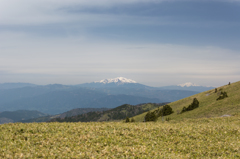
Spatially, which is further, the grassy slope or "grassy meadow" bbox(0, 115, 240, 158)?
the grassy slope

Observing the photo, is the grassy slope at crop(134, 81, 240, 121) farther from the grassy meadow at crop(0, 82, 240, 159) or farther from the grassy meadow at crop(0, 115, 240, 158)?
the grassy meadow at crop(0, 82, 240, 159)

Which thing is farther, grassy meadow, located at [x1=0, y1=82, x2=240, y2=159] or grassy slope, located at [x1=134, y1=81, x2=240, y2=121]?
grassy slope, located at [x1=134, y1=81, x2=240, y2=121]

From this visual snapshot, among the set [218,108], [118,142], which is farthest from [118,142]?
[218,108]

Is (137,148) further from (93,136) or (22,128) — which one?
(22,128)

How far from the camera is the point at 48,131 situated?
18.3m

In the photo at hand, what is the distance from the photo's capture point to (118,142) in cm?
1636

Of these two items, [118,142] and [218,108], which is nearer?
[118,142]

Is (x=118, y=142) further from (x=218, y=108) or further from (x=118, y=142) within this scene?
(x=218, y=108)

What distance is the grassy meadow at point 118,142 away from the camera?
1336cm

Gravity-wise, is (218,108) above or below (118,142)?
below

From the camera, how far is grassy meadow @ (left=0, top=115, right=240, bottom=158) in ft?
43.8

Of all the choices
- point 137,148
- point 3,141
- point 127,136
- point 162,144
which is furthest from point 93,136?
point 3,141

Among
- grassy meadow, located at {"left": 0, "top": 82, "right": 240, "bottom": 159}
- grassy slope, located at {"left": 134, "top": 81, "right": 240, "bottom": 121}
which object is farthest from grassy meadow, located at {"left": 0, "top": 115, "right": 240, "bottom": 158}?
grassy slope, located at {"left": 134, "top": 81, "right": 240, "bottom": 121}

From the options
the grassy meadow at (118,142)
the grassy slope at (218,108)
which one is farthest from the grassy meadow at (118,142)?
the grassy slope at (218,108)
